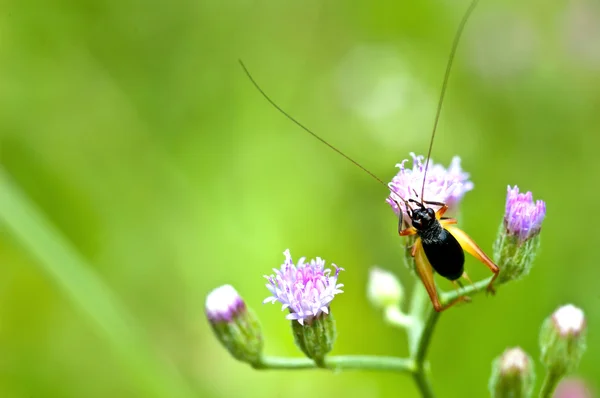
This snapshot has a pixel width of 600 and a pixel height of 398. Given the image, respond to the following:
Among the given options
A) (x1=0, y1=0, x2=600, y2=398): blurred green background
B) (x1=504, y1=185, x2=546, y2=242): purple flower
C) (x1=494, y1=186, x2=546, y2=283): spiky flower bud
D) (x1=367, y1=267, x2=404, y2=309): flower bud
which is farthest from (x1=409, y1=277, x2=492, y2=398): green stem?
(x1=0, y1=0, x2=600, y2=398): blurred green background

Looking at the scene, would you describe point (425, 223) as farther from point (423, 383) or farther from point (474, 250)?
point (423, 383)

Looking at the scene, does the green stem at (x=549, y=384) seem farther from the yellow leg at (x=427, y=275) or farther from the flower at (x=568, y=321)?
the yellow leg at (x=427, y=275)

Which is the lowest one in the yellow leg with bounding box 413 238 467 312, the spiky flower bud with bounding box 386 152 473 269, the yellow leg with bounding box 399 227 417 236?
the yellow leg with bounding box 413 238 467 312

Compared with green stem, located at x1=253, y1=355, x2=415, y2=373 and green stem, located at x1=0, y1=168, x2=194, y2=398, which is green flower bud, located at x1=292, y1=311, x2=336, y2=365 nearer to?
green stem, located at x1=253, y1=355, x2=415, y2=373

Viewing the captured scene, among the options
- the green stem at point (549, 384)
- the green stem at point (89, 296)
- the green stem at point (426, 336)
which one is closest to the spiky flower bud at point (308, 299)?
the green stem at point (426, 336)

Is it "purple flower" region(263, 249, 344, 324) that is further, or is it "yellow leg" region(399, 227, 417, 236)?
"yellow leg" region(399, 227, 417, 236)

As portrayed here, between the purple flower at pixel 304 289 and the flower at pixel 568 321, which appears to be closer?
the purple flower at pixel 304 289
